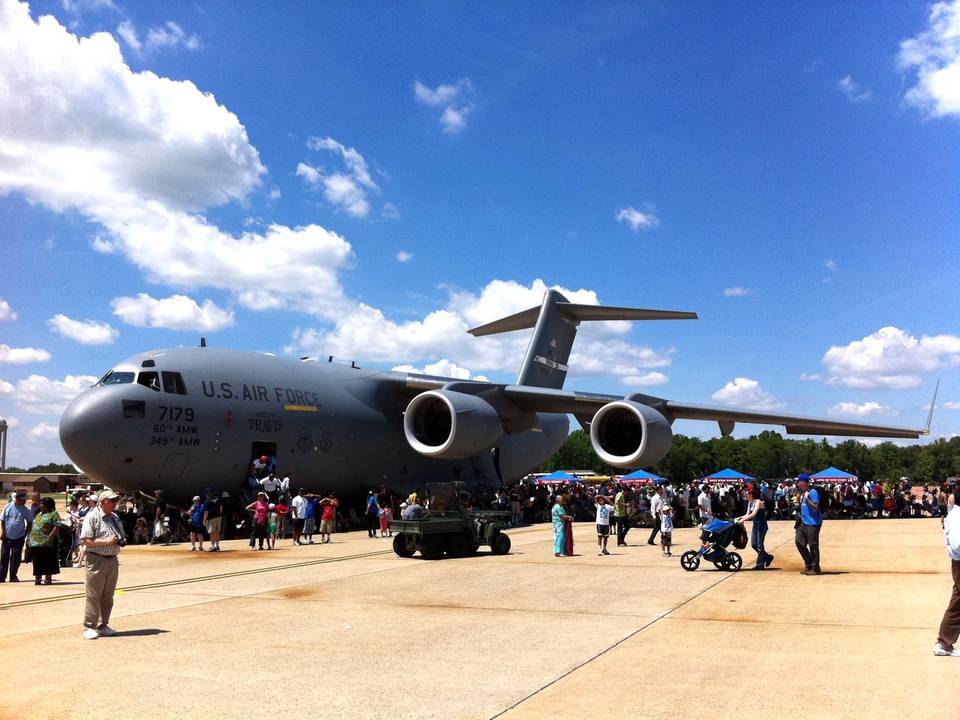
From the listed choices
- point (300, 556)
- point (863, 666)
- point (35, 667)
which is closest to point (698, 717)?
point (863, 666)

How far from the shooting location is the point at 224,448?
18.9 meters

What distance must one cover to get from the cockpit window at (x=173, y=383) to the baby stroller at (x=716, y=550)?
11.4 metres

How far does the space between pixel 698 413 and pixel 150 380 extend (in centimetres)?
1437

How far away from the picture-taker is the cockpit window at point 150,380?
17.7 metres

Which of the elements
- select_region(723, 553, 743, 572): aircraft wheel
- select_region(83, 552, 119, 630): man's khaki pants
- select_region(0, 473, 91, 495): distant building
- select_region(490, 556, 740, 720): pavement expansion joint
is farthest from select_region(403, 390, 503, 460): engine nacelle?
select_region(0, 473, 91, 495): distant building

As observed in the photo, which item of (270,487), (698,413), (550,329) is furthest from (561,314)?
(270,487)

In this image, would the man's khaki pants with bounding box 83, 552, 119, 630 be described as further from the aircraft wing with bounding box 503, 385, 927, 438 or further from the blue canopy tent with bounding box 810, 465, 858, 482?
the blue canopy tent with bounding box 810, 465, 858, 482

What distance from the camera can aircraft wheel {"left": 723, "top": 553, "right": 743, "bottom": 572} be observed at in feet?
42.8

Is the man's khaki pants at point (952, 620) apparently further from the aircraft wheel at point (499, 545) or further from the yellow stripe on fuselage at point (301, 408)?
the yellow stripe on fuselage at point (301, 408)

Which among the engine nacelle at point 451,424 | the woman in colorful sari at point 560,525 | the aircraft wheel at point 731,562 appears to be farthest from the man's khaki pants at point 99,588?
the engine nacelle at point 451,424

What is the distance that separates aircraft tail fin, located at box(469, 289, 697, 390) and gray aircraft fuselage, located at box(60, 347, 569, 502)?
395cm

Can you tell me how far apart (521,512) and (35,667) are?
22.2 meters

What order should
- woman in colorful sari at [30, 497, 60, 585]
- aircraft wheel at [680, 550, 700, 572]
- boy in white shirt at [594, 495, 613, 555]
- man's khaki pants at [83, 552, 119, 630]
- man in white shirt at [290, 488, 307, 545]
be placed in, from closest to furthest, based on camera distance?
man's khaki pants at [83, 552, 119, 630] < woman in colorful sari at [30, 497, 60, 585] < aircraft wheel at [680, 550, 700, 572] < boy in white shirt at [594, 495, 613, 555] < man in white shirt at [290, 488, 307, 545]

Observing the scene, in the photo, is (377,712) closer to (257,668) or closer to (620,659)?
(257,668)
